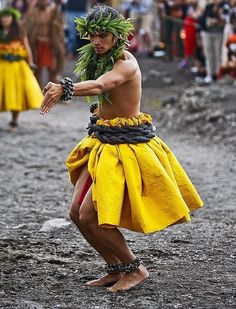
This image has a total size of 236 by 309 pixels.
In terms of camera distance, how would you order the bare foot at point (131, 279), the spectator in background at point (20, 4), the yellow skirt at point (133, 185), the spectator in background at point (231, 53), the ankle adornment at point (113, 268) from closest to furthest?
the yellow skirt at point (133, 185)
the bare foot at point (131, 279)
the ankle adornment at point (113, 268)
the spectator in background at point (231, 53)
the spectator in background at point (20, 4)

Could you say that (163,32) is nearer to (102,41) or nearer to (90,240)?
(102,41)

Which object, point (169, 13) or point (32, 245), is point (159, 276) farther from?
point (169, 13)

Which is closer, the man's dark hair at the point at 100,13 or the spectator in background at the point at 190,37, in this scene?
the man's dark hair at the point at 100,13

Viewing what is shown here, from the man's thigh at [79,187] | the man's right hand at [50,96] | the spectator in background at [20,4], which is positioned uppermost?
the man's right hand at [50,96]

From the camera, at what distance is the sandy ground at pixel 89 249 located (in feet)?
17.7

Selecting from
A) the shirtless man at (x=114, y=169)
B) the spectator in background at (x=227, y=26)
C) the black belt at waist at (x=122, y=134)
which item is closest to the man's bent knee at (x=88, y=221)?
the shirtless man at (x=114, y=169)

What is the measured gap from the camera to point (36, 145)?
1193cm

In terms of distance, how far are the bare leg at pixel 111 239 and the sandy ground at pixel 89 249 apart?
75mm

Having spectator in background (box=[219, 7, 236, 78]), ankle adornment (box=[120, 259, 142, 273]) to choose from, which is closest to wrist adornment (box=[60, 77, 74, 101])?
ankle adornment (box=[120, 259, 142, 273])

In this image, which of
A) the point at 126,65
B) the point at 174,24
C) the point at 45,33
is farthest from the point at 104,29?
the point at 174,24

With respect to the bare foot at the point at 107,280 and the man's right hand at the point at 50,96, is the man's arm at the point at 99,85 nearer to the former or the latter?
the man's right hand at the point at 50,96

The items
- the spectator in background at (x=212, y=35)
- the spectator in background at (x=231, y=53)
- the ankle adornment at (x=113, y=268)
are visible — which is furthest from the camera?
the spectator in background at (x=212, y=35)

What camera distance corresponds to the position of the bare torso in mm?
5598

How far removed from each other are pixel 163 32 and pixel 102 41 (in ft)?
54.9
